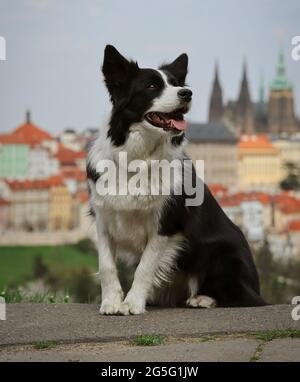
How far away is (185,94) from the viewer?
3408 mm

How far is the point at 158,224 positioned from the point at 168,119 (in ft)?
1.50

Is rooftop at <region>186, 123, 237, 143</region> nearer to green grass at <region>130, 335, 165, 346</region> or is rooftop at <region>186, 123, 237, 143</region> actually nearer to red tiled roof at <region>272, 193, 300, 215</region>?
red tiled roof at <region>272, 193, 300, 215</region>

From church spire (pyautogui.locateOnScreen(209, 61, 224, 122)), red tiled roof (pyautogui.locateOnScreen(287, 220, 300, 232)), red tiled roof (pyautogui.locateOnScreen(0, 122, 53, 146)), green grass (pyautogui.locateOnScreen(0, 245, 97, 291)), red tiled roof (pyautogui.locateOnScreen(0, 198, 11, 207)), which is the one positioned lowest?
green grass (pyautogui.locateOnScreen(0, 245, 97, 291))

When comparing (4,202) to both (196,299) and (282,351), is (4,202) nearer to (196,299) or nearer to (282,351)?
(196,299)

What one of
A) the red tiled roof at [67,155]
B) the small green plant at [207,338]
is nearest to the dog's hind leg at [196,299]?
the small green plant at [207,338]

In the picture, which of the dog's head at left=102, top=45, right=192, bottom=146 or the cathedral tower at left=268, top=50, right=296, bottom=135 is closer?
the dog's head at left=102, top=45, right=192, bottom=146

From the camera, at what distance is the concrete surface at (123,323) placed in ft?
10.0

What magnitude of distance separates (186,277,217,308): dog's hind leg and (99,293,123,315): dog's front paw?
1.18 feet

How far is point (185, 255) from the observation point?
12.3 feet

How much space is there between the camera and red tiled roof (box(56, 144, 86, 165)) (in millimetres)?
90312

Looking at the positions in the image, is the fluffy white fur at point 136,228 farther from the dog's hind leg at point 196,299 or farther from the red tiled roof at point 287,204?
the red tiled roof at point 287,204

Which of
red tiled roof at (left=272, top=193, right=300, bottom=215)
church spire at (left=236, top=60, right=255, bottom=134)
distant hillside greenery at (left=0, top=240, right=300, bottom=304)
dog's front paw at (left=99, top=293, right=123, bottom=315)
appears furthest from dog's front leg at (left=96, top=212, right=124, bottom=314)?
church spire at (left=236, top=60, right=255, bottom=134)

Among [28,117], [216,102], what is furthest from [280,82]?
[28,117]
